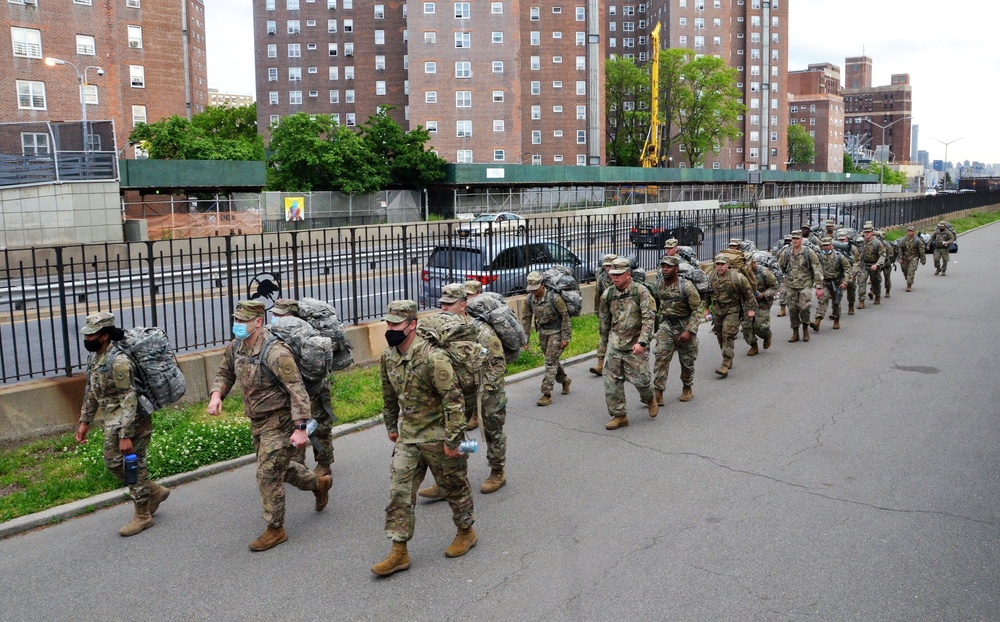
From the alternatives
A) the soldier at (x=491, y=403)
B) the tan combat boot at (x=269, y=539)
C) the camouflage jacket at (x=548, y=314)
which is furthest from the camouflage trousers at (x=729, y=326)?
the tan combat boot at (x=269, y=539)

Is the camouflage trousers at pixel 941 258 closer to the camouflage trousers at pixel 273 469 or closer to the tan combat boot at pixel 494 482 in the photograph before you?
the tan combat boot at pixel 494 482

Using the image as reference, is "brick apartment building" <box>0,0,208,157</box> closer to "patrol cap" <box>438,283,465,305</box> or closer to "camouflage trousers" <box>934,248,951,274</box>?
"camouflage trousers" <box>934,248,951,274</box>

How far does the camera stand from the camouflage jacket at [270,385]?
6453 mm

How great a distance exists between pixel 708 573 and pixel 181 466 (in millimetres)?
5223

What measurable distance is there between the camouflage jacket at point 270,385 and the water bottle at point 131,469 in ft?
3.07

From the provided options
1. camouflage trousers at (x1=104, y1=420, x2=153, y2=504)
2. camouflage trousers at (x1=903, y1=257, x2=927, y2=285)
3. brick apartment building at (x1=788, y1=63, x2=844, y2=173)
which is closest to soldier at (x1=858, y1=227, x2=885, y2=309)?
camouflage trousers at (x1=903, y1=257, x2=927, y2=285)

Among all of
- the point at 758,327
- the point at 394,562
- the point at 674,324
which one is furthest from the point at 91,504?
the point at 758,327

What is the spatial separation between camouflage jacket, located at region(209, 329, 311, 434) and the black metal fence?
1405 mm

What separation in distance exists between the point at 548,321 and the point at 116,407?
5.51 metres

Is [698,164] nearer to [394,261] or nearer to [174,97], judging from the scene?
[174,97]

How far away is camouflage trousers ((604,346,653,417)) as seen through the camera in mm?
9695

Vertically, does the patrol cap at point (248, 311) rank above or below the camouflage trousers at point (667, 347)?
above

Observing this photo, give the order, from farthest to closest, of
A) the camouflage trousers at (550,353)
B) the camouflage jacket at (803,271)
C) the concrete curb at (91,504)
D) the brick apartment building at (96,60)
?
the brick apartment building at (96,60) < the camouflage jacket at (803,271) < the camouflage trousers at (550,353) < the concrete curb at (91,504)

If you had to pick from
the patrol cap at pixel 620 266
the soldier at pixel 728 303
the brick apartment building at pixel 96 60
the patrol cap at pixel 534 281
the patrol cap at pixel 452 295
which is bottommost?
the soldier at pixel 728 303
